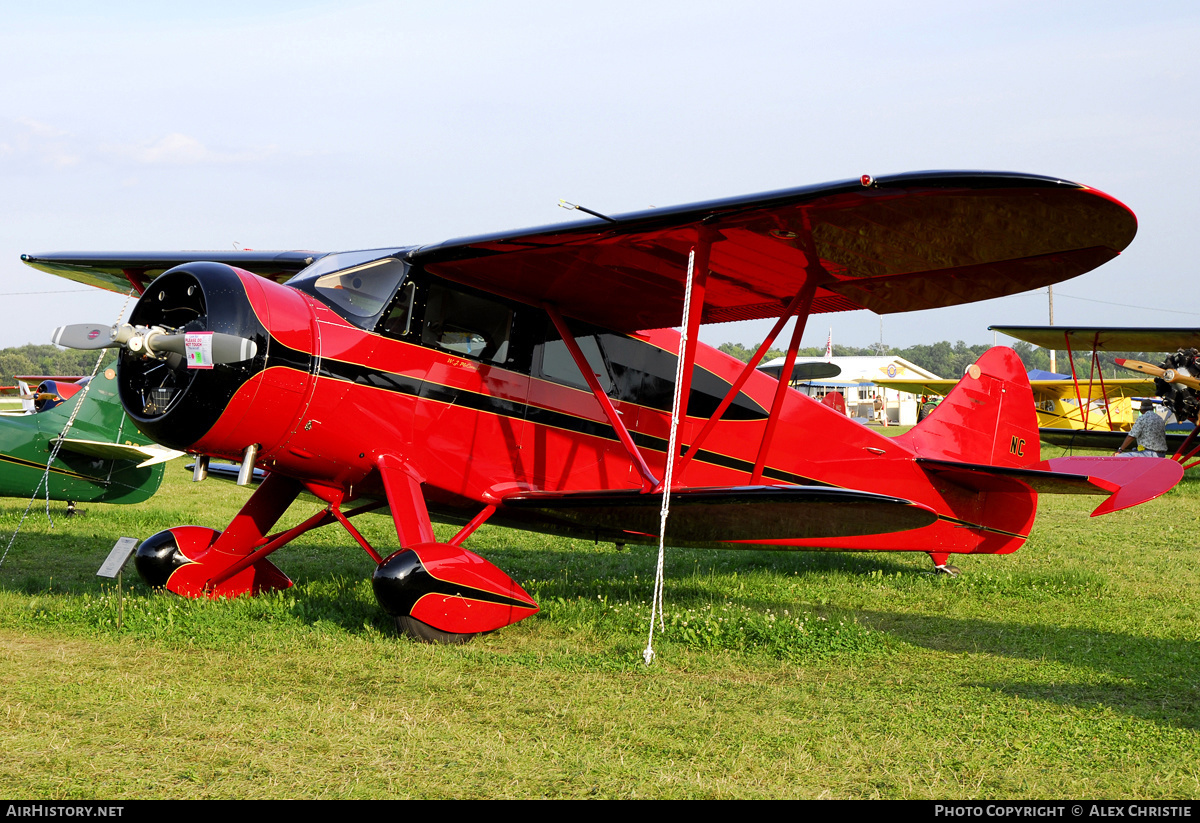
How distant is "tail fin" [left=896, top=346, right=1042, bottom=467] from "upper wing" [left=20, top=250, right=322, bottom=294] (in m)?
6.06

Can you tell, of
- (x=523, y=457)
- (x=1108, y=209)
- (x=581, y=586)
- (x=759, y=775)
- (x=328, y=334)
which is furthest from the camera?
(x=581, y=586)

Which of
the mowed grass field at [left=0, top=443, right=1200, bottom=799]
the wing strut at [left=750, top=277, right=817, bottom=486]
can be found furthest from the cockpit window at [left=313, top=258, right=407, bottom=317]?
the wing strut at [left=750, top=277, right=817, bottom=486]

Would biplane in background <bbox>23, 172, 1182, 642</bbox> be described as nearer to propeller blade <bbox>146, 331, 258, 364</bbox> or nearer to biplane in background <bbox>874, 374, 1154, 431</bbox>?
propeller blade <bbox>146, 331, 258, 364</bbox>

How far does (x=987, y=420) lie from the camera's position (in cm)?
928

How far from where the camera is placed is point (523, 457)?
7.00m

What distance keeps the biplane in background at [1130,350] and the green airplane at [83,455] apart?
15.5 meters

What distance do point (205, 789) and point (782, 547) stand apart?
4.82 m

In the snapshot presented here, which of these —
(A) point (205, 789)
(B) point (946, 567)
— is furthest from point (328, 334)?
(B) point (946, 567)

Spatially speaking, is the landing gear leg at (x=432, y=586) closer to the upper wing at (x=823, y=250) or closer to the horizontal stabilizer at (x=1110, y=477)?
the upper wing at (x=823, y=250)

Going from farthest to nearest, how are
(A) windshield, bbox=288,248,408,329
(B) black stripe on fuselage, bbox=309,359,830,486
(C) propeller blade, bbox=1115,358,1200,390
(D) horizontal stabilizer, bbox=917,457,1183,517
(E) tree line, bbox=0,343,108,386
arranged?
(E) tree line, bbox=0,343,108,386, (C) propeller blade, bbox=1115,358,1200,390, (A) windshield, bbox=288,248,408,329, (B) black stripe on fuselage, bbox=309,359,830,486, (D) horizontal stabilizer, bbox=917,457,1183,517

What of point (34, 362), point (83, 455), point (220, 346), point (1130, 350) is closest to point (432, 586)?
point (220, 346)

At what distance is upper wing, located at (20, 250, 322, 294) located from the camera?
8.27m

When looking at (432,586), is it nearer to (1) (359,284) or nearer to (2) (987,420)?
(1) (359,284)

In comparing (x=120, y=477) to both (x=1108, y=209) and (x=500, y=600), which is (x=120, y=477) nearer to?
(x=500, y=600)
